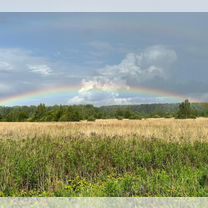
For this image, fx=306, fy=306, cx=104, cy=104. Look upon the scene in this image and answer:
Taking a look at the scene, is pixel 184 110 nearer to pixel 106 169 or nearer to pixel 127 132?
pixel 127 132

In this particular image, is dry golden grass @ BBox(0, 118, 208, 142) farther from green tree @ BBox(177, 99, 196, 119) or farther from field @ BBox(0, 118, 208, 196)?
green tree @ BBox(177, 99, 196, 119)

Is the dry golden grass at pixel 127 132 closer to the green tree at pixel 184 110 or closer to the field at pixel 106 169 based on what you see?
the field at pixel 106 169

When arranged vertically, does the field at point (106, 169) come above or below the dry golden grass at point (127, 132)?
below

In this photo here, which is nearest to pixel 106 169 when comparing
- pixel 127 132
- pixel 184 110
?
pixel 127 132

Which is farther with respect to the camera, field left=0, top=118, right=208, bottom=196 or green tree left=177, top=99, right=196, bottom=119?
green tree left=177, top=99, right=196, bottom=119

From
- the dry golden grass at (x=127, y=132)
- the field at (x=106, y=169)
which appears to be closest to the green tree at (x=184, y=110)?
the dry golden grass at (x=127, y=132)

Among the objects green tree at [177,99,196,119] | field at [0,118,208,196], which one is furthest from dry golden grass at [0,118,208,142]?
green tree at [177,99,196,119]

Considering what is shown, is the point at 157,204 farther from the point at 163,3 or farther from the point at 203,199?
the point at 163,3

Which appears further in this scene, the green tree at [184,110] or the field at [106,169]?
the green tree at [184,110]

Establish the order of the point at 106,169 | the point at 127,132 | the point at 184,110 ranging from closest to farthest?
the point at 106,169, the point at 127,132, the point at 184,110

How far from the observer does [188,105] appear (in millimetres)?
35688

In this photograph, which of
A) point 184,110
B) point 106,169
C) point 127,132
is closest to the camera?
point 106,169

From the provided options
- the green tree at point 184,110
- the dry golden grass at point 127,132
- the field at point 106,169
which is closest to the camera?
the field at point 106,169

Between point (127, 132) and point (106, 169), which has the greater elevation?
point (127, 132)
